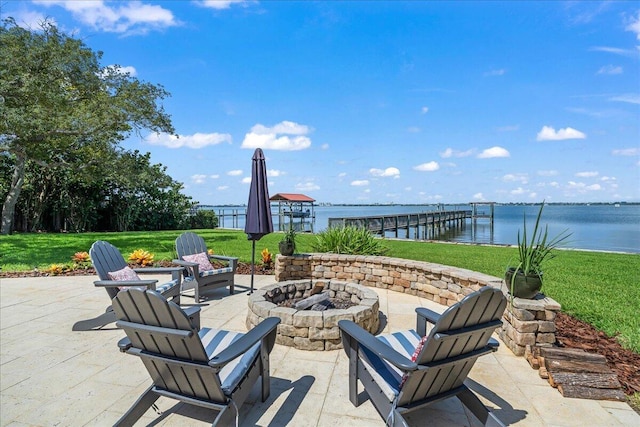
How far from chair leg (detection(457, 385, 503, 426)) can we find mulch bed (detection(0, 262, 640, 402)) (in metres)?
1.43

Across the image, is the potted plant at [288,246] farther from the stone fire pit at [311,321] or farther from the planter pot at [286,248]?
the stone fire pit at [311,321]

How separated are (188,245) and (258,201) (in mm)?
1477

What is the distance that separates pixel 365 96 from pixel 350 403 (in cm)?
1244

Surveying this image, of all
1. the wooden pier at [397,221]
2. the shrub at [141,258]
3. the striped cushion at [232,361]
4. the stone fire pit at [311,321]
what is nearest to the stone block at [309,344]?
the stone fire pit at [311,321]

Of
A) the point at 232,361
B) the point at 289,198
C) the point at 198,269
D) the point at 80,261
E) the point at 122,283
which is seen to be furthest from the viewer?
the point at 289,198

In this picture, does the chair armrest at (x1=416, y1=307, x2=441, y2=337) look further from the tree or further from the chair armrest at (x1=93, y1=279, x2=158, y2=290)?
the tree

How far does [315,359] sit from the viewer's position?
3.11 m

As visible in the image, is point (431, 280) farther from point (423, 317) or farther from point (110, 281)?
point (110, 281)

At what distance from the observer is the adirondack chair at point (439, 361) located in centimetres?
176

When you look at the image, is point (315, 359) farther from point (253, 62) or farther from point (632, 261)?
point (253, 62)

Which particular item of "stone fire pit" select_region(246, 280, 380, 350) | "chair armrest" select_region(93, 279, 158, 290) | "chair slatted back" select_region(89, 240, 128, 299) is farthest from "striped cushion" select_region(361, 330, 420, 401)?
"chair slatted back" select_region(89, 240, 128, 299)

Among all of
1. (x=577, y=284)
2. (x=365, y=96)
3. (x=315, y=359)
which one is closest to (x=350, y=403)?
(x=315, y=359)

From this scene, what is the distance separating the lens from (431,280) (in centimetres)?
507

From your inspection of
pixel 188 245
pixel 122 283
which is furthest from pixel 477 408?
pixel 188 245
